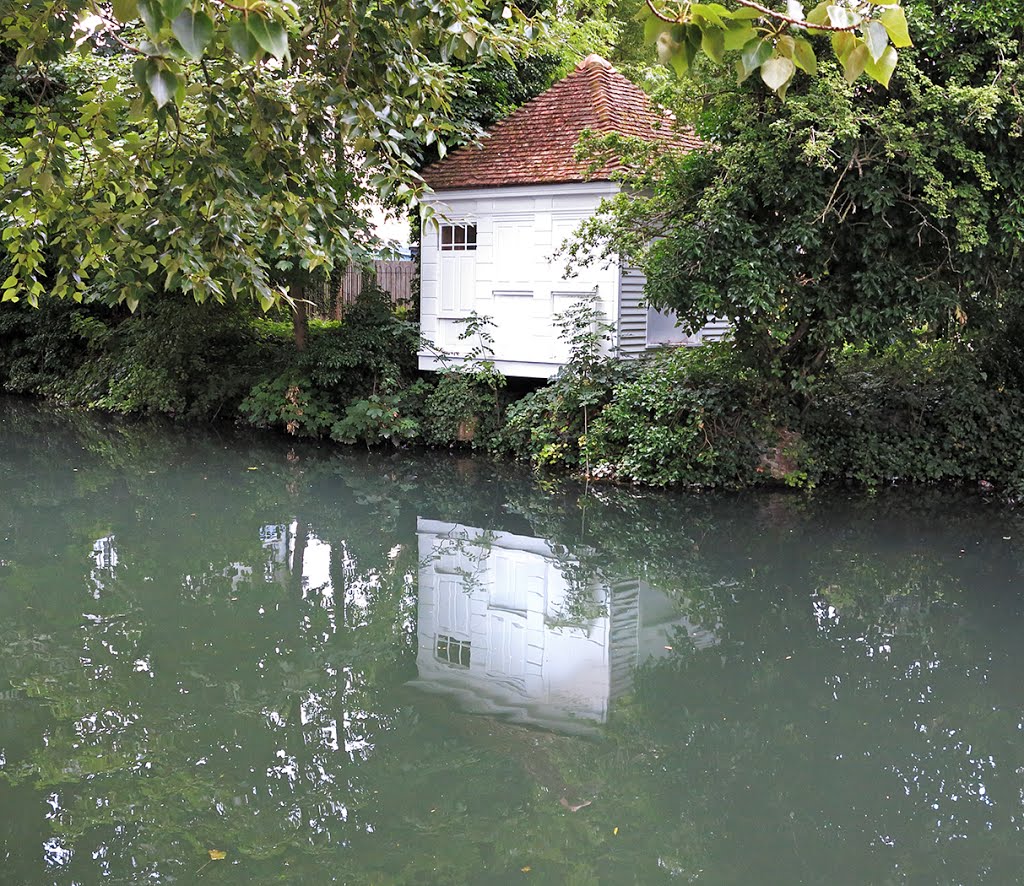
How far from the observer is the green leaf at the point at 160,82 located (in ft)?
8.38

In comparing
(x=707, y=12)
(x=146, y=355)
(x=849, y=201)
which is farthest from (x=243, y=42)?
(x=146, y=355)

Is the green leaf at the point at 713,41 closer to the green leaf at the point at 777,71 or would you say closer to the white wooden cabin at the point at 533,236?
the green leaf at the point at 777,71

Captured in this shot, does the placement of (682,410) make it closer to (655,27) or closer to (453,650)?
(453,650)

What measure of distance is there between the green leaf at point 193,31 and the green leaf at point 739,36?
1159mm

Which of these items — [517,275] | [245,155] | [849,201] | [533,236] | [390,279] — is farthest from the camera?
[390,279]

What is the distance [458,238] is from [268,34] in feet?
46.4

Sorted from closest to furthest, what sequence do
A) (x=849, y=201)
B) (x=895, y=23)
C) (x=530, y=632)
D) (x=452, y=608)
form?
1. (x=895, y=23)
2. (x=530, y=632)
3. (x=452, y=608)
4. (x=849, y=201)

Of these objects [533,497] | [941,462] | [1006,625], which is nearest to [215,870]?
[1006,625]

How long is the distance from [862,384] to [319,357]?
832cm

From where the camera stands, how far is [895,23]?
82.4 inches

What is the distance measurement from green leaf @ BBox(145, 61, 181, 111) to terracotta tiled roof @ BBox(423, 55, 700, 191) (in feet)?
40.6

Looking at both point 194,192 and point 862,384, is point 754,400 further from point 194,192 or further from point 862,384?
point 194,192

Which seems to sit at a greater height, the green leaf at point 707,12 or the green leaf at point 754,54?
the green leaf at point 707,12

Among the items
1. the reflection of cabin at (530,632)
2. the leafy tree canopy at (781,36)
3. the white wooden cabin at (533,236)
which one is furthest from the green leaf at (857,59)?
the white wooden cabin at (533,236)
